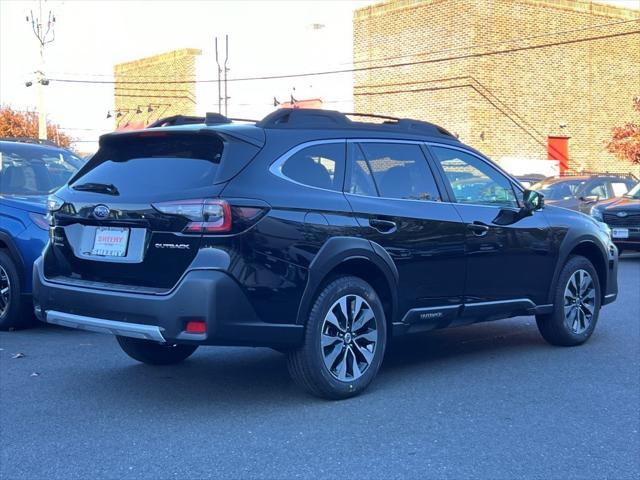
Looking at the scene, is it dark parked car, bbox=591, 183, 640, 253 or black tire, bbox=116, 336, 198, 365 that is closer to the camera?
black tire, bbox=116, 336, 198, 365

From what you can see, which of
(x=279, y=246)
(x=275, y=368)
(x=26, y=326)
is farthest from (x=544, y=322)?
(x=26, y=326)

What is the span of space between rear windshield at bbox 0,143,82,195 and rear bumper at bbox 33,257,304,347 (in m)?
3.67

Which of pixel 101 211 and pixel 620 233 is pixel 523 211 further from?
pixel 620 233

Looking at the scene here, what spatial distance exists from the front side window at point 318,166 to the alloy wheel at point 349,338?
30.6 inches

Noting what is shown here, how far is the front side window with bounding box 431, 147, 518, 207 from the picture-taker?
6.47m

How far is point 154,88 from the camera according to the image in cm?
4578

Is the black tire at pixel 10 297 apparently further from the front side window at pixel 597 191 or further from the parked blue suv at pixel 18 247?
the front side window at pixel 597 191

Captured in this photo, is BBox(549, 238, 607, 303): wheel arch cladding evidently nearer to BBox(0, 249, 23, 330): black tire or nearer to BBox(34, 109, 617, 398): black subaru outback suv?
BBox(34, 109, 617, 398): black subaru outback suv

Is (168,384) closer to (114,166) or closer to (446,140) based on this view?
(114,166)

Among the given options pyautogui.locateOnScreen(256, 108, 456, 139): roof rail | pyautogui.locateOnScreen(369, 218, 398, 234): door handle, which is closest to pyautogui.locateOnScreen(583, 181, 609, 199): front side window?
pyautogui.locateOnScreen(256, 108, 456, 139): roof rail

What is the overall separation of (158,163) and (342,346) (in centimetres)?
167

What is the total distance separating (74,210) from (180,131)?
888 mm

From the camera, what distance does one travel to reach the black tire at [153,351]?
633 centimetres

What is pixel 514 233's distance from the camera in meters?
6.72
